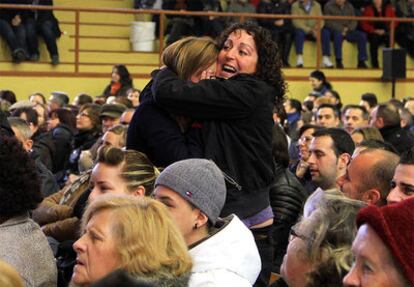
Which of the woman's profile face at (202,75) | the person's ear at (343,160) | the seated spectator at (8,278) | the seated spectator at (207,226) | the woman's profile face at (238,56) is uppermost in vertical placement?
the woman's profile face at (238,56)

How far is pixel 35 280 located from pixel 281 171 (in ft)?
9.03

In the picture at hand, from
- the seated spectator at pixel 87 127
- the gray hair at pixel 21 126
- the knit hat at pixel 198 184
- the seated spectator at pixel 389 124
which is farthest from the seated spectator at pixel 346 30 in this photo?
the knit hat at pixel 198 184

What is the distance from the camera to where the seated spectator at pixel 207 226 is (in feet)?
12.9

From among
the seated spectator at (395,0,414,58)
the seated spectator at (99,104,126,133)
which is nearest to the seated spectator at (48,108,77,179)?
the seated spectator at (99,104,126,133)

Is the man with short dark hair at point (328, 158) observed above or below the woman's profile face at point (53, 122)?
above

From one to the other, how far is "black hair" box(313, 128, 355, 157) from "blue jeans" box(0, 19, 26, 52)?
11.6 m

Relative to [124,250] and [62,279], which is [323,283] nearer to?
[124,250]

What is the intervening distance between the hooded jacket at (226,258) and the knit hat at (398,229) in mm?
1087

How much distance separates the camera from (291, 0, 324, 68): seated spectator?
1969 cm

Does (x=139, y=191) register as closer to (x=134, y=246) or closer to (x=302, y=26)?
(x=134, y=246)

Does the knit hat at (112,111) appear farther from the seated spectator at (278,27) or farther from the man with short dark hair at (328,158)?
the seated spectator at (278,27)

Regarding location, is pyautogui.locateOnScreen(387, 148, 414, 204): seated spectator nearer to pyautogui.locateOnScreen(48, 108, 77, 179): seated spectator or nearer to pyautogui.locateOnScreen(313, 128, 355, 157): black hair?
pyautogui.locateOnScreen(313, 128, 355, 157): black hair

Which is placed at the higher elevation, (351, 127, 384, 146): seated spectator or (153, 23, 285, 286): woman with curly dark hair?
(153, 23, 285, 286): woman with curly dark hair

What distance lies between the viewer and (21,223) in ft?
14.7
